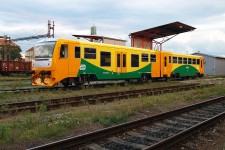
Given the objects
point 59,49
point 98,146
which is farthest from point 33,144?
point 59,49

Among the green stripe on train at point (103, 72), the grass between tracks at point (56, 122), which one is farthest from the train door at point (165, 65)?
the grass between tracks at point (56, 122)

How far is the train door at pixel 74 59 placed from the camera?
1877cm

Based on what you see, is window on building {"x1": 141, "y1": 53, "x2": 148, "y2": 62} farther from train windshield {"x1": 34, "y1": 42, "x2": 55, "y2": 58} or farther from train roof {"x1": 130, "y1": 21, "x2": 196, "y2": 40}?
train roof {"x1": 130, "y1": 21, "x2": 196, "y2": 40}

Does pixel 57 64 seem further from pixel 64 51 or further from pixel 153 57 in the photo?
pixel 153 57

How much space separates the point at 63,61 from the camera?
18406 millimetres

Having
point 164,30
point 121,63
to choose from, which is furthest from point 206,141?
point 164,30

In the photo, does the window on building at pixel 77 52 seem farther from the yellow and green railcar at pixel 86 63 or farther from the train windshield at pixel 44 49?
the train windshield at pixel 44 49

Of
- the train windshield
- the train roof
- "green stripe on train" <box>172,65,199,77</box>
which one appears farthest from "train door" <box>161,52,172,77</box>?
the train windshield

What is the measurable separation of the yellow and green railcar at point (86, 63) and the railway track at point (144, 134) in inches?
362

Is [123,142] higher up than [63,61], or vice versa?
[63,61]

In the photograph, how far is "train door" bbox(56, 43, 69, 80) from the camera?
18.2m

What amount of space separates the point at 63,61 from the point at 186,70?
18.9m

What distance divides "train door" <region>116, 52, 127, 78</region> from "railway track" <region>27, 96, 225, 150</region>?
1169 cm

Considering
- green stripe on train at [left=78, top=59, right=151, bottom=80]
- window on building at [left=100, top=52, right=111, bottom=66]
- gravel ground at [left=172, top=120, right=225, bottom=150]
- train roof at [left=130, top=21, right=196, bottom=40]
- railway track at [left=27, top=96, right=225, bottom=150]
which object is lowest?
gravel ground at [left=172, top=120, right=225, bottom=150]
